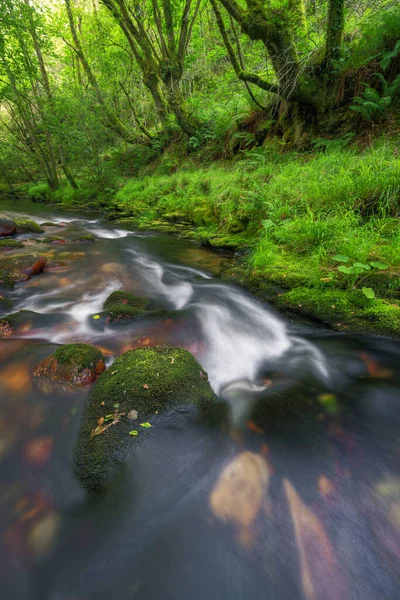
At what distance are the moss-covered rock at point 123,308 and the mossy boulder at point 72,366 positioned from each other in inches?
36.6

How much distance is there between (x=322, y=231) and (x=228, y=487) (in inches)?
141

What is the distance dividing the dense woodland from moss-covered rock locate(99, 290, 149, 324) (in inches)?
74.7

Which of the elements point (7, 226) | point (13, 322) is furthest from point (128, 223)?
point (13, 322)

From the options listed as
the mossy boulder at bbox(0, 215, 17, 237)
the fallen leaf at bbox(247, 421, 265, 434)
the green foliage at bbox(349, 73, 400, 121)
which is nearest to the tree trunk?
the green foliage at bbox(349, 73, 400, 121)

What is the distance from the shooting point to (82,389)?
97.5 inches

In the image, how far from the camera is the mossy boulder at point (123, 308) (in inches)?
142

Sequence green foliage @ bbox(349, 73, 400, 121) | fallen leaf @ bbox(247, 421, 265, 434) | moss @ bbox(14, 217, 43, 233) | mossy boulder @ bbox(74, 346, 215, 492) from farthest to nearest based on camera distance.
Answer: moss @ bbox(14, 217, 43, 233) < green foliage @ bbox(349, 73, 400, 121) < fallen leaf @ bbox(247, 421, 265, 434) < mossy boulder @ bbox(74, 346, 215, 492)

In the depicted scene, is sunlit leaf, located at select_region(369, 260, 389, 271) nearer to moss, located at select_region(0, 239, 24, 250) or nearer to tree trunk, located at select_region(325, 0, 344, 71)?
tree trunk, located at select_region(325, 0, 344, 71)

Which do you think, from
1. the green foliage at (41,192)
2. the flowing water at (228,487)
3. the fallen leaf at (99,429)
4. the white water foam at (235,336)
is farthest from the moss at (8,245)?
the green foliage at (41,192)

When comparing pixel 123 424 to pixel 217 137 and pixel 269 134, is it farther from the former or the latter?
pixel 217 137

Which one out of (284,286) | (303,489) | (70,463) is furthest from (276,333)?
(70,463)

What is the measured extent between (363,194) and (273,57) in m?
4.84

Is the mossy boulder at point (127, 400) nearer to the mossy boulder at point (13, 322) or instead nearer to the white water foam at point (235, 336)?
the white water foam at point (235, 336)

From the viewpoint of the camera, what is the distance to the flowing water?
4.63 feet
